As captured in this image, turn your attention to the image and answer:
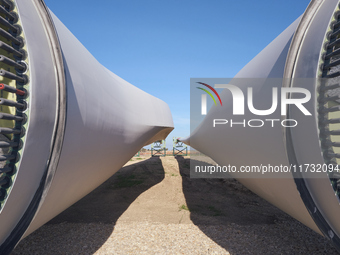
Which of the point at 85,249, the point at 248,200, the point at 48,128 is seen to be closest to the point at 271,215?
the point at 248,200

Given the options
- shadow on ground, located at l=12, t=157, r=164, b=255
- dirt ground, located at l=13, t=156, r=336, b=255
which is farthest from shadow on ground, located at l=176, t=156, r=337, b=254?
→ shadow on ground, located at l=12, t=157, r=164, b=255

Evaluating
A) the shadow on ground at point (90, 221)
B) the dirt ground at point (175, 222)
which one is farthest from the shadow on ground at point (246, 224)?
the shadow on ground at point (90, 221)

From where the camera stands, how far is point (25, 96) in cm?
289

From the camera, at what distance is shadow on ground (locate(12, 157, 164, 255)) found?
4.87 m

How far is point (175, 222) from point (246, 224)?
1.90 meters

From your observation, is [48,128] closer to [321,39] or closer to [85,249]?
[85,249]

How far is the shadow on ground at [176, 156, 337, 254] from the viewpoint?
492cm

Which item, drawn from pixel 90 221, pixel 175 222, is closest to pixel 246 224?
pixel 175 222

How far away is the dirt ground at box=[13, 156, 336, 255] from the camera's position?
4863 millimetres

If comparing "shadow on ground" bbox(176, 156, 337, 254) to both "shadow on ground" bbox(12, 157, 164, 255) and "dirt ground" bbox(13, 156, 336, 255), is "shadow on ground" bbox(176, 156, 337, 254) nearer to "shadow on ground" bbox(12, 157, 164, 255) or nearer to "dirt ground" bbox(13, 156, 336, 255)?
"dirt ground" bbox(13, 156, 336, 255)

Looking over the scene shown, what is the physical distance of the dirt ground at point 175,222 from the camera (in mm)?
4863

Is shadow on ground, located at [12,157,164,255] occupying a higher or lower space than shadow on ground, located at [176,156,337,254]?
lower

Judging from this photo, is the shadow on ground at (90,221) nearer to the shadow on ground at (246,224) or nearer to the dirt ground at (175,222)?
the dirt ground at (175,222)

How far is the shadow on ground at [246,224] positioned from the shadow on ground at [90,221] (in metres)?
2.34
